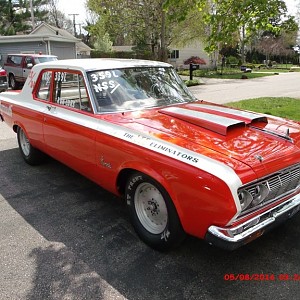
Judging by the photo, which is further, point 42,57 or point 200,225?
point 42,57

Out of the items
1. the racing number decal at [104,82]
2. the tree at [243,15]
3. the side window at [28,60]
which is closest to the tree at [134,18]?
the side window at [28,60]

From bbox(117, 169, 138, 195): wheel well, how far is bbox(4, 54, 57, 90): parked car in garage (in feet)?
49.2

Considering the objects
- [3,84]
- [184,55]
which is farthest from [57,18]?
[3,84]

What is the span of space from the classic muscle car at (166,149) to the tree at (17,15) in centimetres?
4141

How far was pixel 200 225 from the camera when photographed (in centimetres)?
270

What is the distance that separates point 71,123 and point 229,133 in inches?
73.6

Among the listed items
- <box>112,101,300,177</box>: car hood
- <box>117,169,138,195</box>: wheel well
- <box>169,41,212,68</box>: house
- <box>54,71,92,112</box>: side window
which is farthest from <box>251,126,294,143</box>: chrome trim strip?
<box>169,41,212,68</box>: house

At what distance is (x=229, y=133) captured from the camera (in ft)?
10.7

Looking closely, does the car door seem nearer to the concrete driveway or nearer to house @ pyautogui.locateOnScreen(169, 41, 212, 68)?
the concrete driveway

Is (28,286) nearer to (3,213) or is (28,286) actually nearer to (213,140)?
(3,213)

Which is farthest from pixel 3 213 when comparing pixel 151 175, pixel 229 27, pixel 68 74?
pixel 229 27

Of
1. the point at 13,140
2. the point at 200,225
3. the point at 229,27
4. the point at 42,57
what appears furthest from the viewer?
the point at 42,57

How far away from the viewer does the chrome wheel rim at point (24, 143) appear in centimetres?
561

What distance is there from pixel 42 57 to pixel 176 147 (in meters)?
16.0
